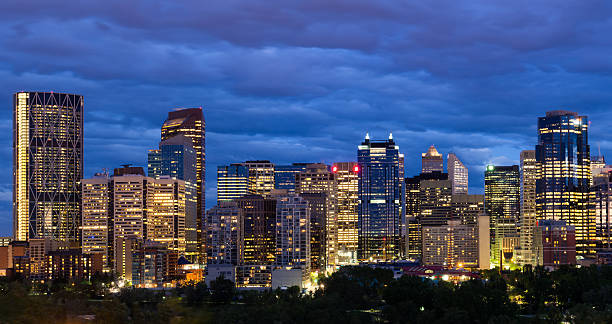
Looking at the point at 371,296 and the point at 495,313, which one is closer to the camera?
the point at 495,313

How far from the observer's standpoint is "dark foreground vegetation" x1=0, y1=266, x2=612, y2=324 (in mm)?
48688

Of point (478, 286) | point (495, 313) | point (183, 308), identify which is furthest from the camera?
point (478, 286)

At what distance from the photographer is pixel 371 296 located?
138 metres

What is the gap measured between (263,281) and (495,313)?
10348 cm

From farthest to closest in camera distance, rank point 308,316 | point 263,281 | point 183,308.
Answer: point 263,281
point 308,316
point 183,308

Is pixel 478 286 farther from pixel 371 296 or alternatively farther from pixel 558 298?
pixel 371 296

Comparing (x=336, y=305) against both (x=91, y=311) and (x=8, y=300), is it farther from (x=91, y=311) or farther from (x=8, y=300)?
(x=8, y=300)

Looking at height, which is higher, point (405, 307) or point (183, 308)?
point (183, 308)

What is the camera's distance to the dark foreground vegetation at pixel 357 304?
48.7 meters

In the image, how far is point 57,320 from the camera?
47562 millimetres

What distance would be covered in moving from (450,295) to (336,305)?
48.9 feet

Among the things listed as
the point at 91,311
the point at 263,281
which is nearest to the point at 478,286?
the point at 91,311

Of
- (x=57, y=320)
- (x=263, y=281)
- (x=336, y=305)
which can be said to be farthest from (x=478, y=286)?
(x=263, y=281)

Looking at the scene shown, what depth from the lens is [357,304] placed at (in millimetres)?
132375
